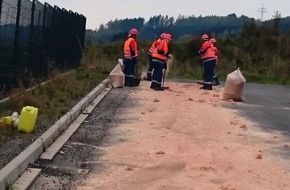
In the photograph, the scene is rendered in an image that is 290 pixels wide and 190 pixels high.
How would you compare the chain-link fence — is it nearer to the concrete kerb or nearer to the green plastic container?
the concrete kerb

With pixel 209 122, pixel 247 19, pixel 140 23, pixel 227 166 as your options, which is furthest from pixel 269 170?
pixel 140 23

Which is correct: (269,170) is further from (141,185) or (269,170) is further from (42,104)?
(42,104)

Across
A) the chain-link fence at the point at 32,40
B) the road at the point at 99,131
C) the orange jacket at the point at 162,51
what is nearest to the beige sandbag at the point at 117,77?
the road at the point at 99,131

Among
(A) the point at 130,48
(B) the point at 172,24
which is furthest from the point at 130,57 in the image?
(B) the point at 172,24

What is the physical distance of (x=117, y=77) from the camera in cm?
2155

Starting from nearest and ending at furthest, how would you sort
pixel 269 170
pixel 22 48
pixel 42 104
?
pixel 269 170, pixel 42 104, pixel 22 48

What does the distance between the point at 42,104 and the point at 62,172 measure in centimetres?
544

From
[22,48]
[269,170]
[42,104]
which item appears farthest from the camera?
[22,48]

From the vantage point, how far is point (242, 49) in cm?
4584

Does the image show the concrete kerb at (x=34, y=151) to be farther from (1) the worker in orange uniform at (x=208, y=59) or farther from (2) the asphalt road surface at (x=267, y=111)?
(1) the worker in orange uniform at (x=208, y=59)

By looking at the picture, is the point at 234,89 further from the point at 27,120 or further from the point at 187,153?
the point at 27,120

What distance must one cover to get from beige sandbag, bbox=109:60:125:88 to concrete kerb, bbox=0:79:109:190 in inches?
305

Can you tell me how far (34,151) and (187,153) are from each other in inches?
92.6

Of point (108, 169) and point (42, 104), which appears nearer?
point (108, 169)
